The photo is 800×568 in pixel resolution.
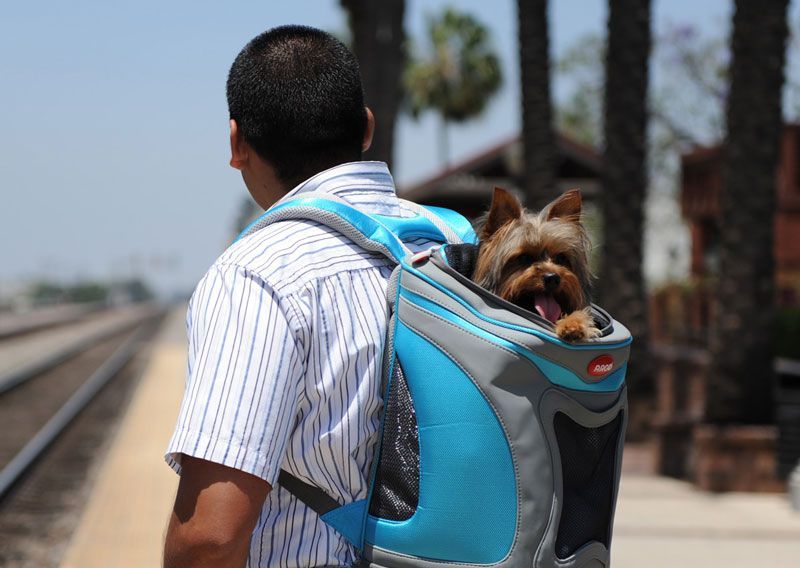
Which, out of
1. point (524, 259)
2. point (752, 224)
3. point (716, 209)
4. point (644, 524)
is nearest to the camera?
point (524, 259)

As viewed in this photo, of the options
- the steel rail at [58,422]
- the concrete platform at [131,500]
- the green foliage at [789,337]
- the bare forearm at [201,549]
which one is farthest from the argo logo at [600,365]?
the green foliage at [789,337]

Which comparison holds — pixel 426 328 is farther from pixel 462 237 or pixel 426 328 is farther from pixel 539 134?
pixel 539 134

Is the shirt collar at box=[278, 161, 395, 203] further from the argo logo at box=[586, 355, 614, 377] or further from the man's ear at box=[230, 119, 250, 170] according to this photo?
the argo logo at box=[586, 355, 614, 377]

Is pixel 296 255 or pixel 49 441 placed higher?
pixel 296 255

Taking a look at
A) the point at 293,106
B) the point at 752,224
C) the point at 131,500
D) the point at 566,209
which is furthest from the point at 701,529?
the point at 293,106

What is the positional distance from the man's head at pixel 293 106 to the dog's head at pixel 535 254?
410mm

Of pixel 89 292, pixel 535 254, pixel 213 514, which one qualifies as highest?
pixel 535 254

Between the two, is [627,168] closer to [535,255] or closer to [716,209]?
[535,255]

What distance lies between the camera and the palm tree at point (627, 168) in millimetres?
13977

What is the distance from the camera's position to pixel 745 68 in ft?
36.6

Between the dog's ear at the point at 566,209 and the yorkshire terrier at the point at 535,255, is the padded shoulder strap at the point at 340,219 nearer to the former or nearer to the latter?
the yorkshire terrier at the point at 535,255

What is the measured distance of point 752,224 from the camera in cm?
1107

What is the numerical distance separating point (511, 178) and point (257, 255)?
2802cm

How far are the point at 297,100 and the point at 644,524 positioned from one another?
7.43m
